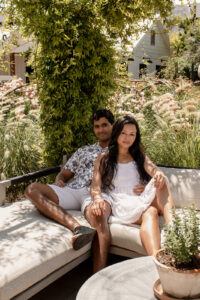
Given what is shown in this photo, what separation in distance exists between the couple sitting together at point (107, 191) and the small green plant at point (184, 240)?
0.97 m

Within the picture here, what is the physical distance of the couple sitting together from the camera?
10.3 feet

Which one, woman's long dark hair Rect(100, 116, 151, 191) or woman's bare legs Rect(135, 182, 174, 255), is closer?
woman's bare legs Rect(135, 182, 174, 255)

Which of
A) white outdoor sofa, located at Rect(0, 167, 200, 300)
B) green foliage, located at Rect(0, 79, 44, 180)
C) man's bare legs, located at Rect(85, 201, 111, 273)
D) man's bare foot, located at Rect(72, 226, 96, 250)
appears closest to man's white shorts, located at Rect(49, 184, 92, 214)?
white outdoor sofa, located at Rect(0, 167, 200, 300)

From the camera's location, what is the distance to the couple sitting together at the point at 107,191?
123 inches

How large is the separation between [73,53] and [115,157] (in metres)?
1.49

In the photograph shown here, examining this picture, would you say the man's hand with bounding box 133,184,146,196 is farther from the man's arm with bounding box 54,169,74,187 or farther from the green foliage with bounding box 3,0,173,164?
the green foliage with bounding box 3,0,173,164

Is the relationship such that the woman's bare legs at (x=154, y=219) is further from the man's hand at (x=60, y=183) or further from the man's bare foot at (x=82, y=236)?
the man's hand at (x=60, y=183)

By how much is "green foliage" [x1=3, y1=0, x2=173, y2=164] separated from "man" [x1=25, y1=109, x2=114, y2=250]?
65 centimetres

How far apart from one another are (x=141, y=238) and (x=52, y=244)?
73 centimetres

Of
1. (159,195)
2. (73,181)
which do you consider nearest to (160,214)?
(159,195)

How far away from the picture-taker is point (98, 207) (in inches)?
128

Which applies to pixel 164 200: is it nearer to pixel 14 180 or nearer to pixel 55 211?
pixel 55 211

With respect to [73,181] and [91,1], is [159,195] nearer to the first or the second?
[73,181]

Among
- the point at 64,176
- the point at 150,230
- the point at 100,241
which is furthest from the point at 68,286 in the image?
the point at 64,176
